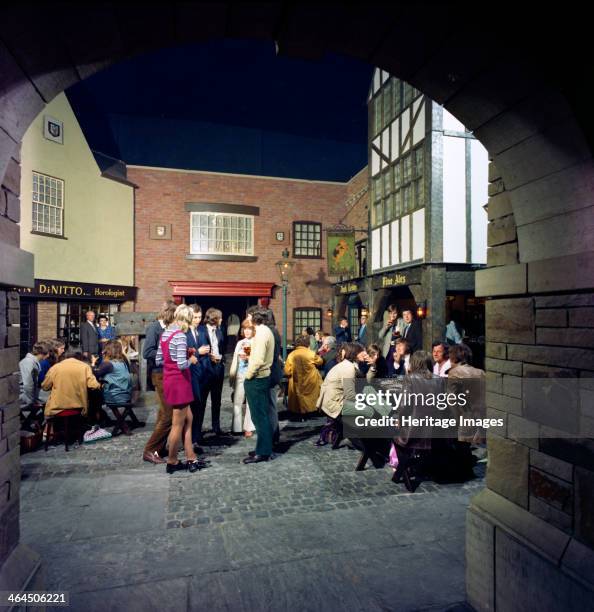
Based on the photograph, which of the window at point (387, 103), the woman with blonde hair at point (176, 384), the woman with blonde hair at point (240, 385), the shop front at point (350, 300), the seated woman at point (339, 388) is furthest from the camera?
the shop front at point (350, 300)

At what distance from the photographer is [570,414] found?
2.23 m

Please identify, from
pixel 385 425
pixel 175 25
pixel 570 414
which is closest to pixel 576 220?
pixel 570 414

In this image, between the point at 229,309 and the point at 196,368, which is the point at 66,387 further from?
the point at 229,309

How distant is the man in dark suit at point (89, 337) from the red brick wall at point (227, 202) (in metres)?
3.06

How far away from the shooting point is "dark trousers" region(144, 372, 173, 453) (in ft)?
16.9

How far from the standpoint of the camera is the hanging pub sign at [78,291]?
465 inches

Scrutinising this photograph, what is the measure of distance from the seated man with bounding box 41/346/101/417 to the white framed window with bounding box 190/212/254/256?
32.8ft

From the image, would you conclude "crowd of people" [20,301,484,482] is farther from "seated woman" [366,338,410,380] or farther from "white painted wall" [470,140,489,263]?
"white painted wall" [470,140,489,263]

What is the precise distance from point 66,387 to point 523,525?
233 inches

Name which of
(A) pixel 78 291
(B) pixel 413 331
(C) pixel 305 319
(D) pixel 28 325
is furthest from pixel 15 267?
(C) pixel 305 319

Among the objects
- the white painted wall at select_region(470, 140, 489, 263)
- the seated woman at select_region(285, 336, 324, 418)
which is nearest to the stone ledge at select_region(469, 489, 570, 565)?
the seated woman at select_region(285, 336, 324, 418)

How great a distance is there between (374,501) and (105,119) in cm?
1722

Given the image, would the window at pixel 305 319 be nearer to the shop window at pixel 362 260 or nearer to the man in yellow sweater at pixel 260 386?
the shop window at pixel 362 260

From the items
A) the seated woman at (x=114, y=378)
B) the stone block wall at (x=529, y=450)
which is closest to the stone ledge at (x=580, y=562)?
the stone block wall at (x=529, y=450)
